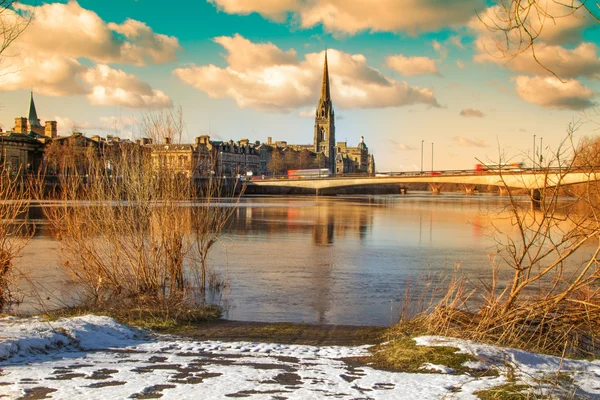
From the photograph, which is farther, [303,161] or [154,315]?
[303,161]

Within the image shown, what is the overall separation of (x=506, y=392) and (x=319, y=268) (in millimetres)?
12967

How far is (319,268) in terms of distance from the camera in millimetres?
18969

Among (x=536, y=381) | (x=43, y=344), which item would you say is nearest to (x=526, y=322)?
(x=536, y=381)

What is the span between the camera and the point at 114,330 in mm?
8953

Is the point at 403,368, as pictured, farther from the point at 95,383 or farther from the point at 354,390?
the point at 95,383

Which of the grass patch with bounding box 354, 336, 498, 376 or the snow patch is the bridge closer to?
the grass patch with bounding box 354, 336, 498, 376

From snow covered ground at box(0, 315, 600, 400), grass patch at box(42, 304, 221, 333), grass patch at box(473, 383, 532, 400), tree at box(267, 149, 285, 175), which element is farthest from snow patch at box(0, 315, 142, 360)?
tree at box(267, 149, 285, 175)

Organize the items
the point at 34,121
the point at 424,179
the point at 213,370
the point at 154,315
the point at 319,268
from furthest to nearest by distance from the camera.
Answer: the point at 34,121
the point at 424,179
the point at 319,268
the point at 154,315
the point at 213,370

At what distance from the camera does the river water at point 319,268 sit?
12.9 m

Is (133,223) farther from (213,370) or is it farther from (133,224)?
(213,370)

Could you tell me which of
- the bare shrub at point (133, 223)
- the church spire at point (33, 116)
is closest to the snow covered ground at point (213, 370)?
the bare shrub at point (133, 223)

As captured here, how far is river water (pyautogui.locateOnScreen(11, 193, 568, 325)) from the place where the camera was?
12906mm

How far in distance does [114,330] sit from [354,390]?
4388mm

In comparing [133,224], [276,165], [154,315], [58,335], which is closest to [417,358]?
[58,335]
